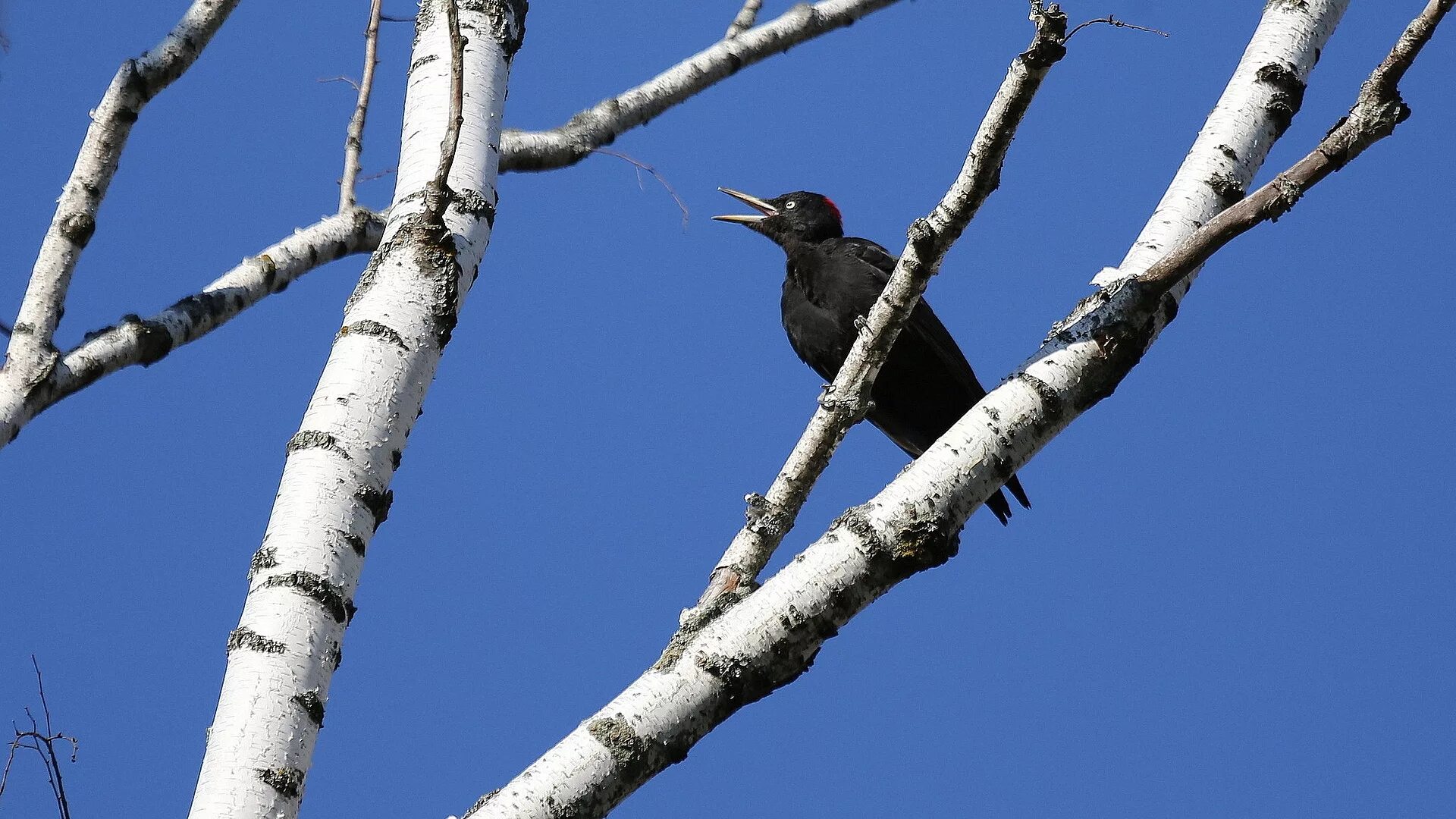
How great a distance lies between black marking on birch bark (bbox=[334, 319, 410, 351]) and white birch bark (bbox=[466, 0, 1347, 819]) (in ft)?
2.51

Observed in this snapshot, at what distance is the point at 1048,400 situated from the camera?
7.75ft

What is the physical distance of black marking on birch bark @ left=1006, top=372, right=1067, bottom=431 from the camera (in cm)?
236

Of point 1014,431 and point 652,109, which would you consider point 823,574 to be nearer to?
point 1014,431

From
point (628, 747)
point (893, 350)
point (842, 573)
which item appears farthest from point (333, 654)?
point (893, 350)

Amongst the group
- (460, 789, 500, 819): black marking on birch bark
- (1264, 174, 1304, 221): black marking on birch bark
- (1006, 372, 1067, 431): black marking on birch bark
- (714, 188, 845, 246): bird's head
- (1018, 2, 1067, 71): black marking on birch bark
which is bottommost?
(460, 789, 500, 819): black marking on birch bark

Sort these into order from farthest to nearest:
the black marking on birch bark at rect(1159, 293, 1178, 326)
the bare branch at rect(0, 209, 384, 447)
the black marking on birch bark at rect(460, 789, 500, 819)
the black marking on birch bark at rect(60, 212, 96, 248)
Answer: the black marking on birch bark at rect(60, 212, 96, 248), the bare branch at rect(0, 209, 384, 447), the black marking on birch bark at rect(1159, 293, 1178, 326), the black marking on birch bark at rect(460, 789, 500, 819)

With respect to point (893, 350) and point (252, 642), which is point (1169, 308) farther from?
point (893, 350)

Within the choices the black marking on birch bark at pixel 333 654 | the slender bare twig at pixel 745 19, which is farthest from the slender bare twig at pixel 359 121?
the black marking on birch bark at pixel 333 654

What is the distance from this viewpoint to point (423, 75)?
302 centimetres

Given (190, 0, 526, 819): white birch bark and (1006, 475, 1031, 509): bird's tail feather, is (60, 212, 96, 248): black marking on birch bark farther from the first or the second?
(1006, 475, 1031, 509): bird's tail feather

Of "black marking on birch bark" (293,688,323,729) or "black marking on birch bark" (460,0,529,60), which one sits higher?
"black marking on birch bark" (460,0,529,60)

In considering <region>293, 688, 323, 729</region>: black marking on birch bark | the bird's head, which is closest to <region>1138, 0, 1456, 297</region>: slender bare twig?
<region>293, 688, 323, 729</region>: black marking on birch bark

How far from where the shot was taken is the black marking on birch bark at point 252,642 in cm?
198

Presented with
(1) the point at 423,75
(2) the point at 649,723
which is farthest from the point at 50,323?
(2) the point at 649,723
